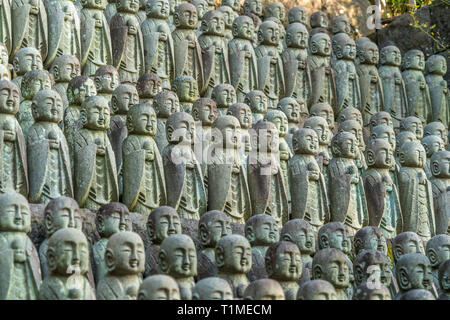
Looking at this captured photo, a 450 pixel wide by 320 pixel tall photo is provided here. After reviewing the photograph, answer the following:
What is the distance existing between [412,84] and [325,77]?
1346mm

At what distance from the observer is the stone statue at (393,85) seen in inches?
760

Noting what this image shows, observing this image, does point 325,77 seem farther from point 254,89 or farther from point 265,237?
point 265,237

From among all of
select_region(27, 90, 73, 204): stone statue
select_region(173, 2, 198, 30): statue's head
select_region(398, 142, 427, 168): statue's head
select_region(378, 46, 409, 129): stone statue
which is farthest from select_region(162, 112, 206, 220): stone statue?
select_region(378, 46, 409, 129): stone statue

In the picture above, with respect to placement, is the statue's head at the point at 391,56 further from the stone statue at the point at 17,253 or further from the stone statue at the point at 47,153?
the stone statue at the point at 17,253

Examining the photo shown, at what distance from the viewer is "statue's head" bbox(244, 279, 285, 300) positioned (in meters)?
12.0

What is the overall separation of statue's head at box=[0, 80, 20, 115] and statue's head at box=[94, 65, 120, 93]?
193 cm

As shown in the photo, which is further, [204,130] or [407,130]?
[407,130]

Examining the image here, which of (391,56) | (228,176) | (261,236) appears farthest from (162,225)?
(391,56)

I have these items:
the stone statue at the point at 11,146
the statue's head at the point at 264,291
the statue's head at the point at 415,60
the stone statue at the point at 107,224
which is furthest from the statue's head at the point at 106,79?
the statue's head at the point at 415,60

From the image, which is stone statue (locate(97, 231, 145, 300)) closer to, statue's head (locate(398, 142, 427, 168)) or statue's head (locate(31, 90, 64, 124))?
statue's head (locate(31, 90, 64, 124))

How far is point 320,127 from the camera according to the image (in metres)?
16.5

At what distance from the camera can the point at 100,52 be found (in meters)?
17.1
